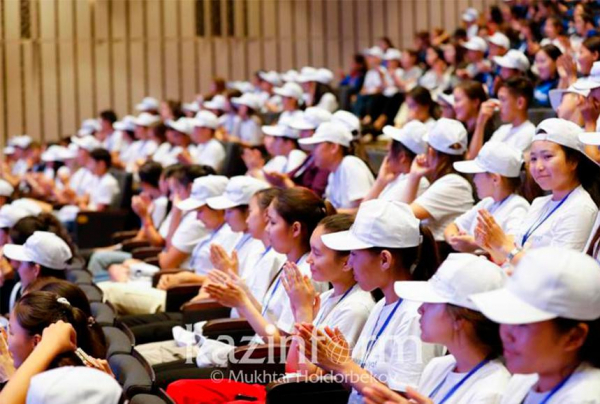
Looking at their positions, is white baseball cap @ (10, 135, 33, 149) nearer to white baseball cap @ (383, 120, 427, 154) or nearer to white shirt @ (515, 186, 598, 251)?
white baseball cap @ (383, 120, 427, 154)

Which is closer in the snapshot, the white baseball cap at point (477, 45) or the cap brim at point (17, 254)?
the cap brim at point (17, 254)

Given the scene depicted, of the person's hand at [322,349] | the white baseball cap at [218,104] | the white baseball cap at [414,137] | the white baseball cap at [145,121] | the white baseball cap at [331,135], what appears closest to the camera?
the person's hand at [322,349]

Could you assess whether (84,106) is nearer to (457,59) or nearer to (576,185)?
(457,59)

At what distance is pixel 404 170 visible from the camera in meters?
5.20

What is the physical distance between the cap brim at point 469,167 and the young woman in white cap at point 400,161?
0.51m

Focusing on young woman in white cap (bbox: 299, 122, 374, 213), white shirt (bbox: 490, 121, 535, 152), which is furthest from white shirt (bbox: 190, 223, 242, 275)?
white shirt (bbox: 490, 121, 535, 152)

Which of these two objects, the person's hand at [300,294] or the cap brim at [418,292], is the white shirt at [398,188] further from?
the cap brim at [418,292]

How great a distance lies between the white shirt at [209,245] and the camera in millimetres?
5238

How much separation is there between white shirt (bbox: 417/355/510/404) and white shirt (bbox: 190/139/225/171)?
6.21m

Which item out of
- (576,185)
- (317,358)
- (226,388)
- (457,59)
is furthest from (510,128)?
(457,59)

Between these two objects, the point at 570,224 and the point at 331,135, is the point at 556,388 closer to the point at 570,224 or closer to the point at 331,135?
the point at 570,224

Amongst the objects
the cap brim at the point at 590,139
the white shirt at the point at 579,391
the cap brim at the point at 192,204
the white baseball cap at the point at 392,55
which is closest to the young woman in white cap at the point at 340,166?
the cap brim at the point at 192,204

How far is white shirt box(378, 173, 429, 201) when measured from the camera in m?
4.94

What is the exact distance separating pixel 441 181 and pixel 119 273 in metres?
2.30
